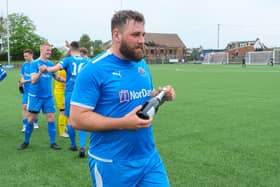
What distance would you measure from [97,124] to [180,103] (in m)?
11.4

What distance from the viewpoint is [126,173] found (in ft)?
9.50

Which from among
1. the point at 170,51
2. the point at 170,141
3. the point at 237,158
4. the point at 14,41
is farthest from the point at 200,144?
A: the point at 170,51

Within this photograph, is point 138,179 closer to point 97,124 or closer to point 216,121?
point 97,124

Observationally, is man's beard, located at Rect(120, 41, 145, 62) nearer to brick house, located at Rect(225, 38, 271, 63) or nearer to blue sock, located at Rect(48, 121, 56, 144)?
blue sock, located at Rect(48, 121, 56, 144)

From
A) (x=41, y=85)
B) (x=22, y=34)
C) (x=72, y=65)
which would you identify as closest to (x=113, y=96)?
(x=72, y=65)

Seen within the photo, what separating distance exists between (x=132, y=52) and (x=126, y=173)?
92 cm

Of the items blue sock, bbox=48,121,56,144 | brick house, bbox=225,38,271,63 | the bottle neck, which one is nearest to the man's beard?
the bottle neck

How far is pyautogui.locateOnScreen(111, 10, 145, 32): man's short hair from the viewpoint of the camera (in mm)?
2793

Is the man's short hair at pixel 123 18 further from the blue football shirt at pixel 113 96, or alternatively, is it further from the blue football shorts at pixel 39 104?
the blue football shorts at pixel 39 104

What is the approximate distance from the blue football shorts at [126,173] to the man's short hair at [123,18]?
1.04m

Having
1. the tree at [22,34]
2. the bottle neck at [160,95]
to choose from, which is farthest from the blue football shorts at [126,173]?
the tree at [22,34]

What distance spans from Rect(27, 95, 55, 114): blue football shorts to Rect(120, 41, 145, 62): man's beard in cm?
498

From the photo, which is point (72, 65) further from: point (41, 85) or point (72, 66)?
point (41, 85)

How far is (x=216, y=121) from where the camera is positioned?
10.0m
